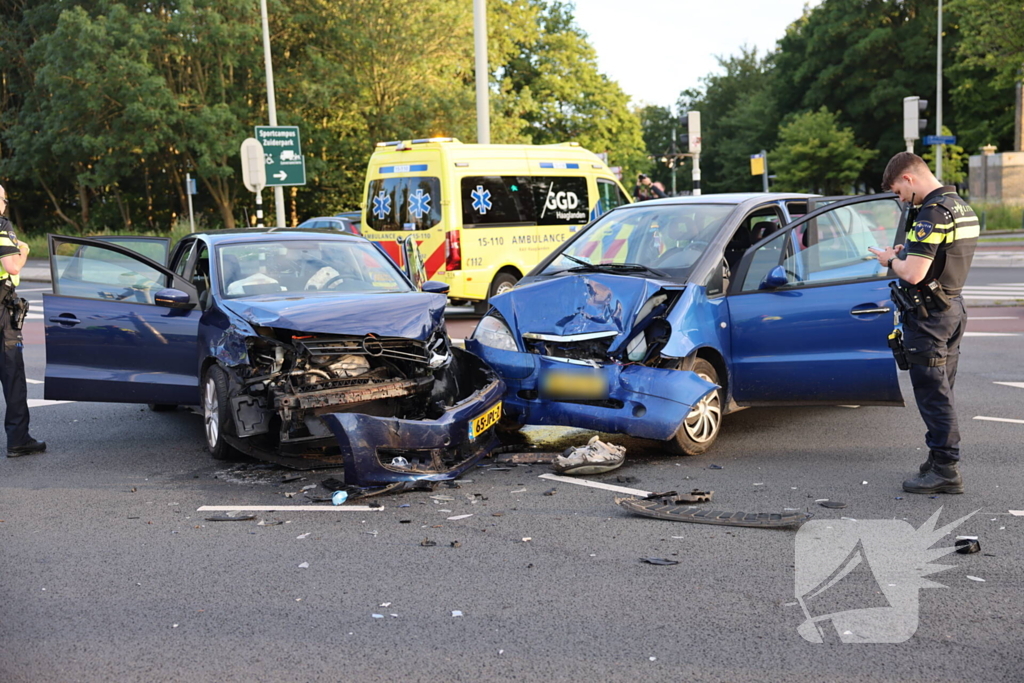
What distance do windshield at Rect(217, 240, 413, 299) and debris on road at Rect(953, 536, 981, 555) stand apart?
4316 millimetres

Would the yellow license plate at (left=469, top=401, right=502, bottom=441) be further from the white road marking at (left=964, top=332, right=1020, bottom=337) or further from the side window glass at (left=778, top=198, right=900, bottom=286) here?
the white road marking at (left=964, top=332, right=1020, bottom=337)

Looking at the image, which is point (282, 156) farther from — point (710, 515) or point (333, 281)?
point (710, 515)

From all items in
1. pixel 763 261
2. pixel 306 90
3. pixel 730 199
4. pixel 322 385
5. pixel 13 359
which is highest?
pixel 306 90

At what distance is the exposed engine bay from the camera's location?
6.36 m

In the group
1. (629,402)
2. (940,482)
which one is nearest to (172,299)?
(629,402)

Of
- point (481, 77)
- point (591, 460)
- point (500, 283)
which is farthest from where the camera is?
point (481, 77)

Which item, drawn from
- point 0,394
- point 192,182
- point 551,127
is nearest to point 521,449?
point 0,394

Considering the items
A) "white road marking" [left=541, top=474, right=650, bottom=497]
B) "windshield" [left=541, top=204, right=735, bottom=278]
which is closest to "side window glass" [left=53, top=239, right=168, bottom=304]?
"windshield" [left=541, top=204, right=735, bottom=278]

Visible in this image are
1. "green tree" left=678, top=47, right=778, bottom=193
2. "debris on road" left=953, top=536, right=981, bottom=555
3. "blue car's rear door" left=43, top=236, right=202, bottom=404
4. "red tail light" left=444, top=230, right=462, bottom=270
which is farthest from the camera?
"green tree" left=678, top=47, right=778, bottom=193

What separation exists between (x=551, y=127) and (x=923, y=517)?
184ft

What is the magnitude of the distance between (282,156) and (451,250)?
9.34 metres

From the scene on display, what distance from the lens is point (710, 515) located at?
17.7 feet

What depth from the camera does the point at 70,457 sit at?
7.36 meters

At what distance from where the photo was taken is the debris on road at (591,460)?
638 cm
